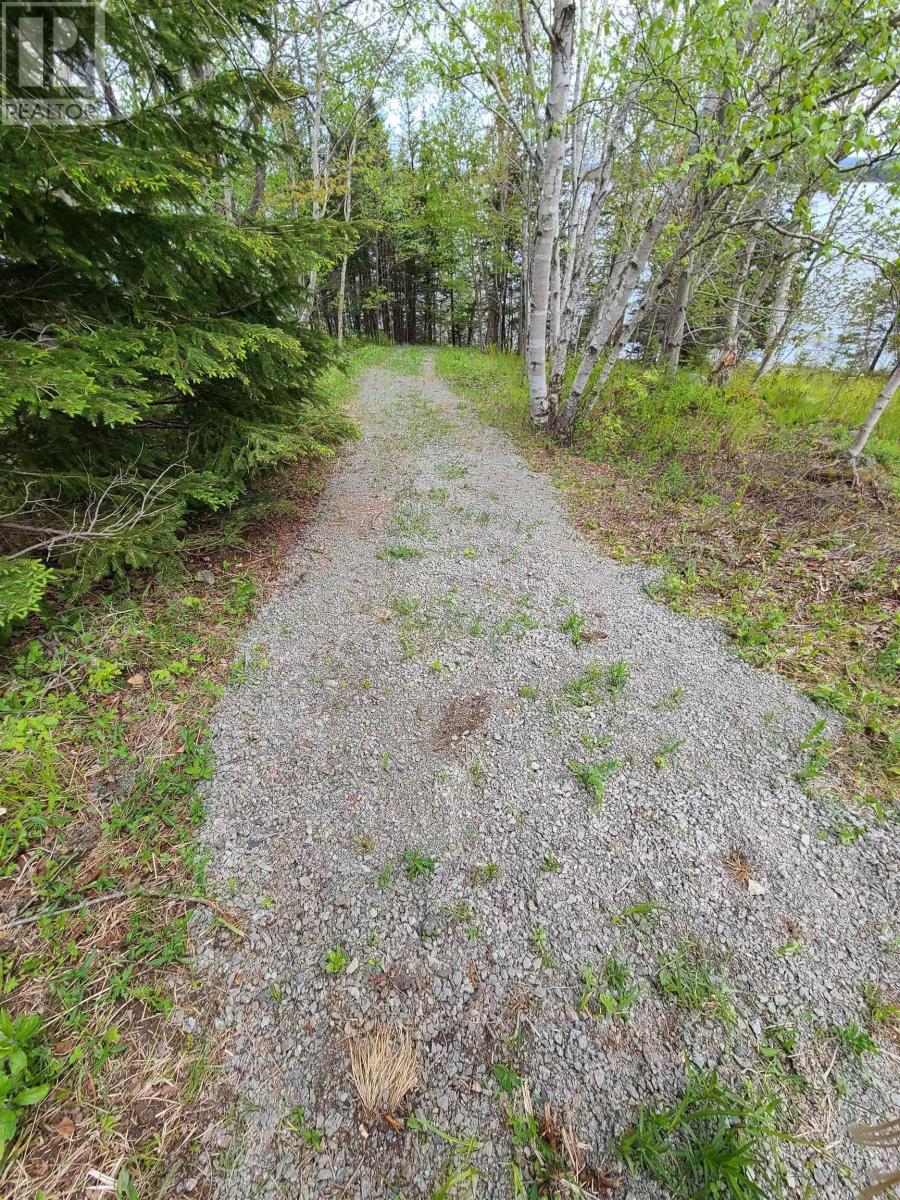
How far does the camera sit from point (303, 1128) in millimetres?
1310

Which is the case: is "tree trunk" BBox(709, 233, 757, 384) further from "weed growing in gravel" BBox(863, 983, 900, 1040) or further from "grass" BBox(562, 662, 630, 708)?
"weed growing in gravel" BBox(863, 983, 900, 1040)

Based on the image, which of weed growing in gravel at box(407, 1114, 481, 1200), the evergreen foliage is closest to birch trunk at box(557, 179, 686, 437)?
the evergreen foliage

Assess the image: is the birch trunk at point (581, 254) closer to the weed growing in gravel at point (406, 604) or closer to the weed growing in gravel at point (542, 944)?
the weed growing in gravel at point (406, 604)

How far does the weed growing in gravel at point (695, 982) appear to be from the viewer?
154 cm

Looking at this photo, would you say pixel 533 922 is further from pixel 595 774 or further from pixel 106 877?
pixel 106 877

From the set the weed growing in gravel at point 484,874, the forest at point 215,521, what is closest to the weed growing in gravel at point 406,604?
the forest at point 215,521

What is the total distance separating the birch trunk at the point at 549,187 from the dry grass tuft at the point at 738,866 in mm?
6891

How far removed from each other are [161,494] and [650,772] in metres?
3.64

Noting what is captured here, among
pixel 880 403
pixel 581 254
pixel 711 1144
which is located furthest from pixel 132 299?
pixel 581 254

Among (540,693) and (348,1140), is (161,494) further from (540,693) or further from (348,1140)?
(348,1140)

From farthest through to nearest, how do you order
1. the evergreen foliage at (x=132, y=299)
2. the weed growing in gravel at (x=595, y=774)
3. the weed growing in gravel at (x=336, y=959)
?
1. the weed growing in gravel at (x=595, y=774)
2. the evergreen foliage at (x=132, y=299)
3. the weed growing in gravel at (x=336, y=959)

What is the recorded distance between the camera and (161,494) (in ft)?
9.95

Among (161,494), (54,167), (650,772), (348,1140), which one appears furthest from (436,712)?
(54,167)

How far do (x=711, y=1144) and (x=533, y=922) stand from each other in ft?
2.35
